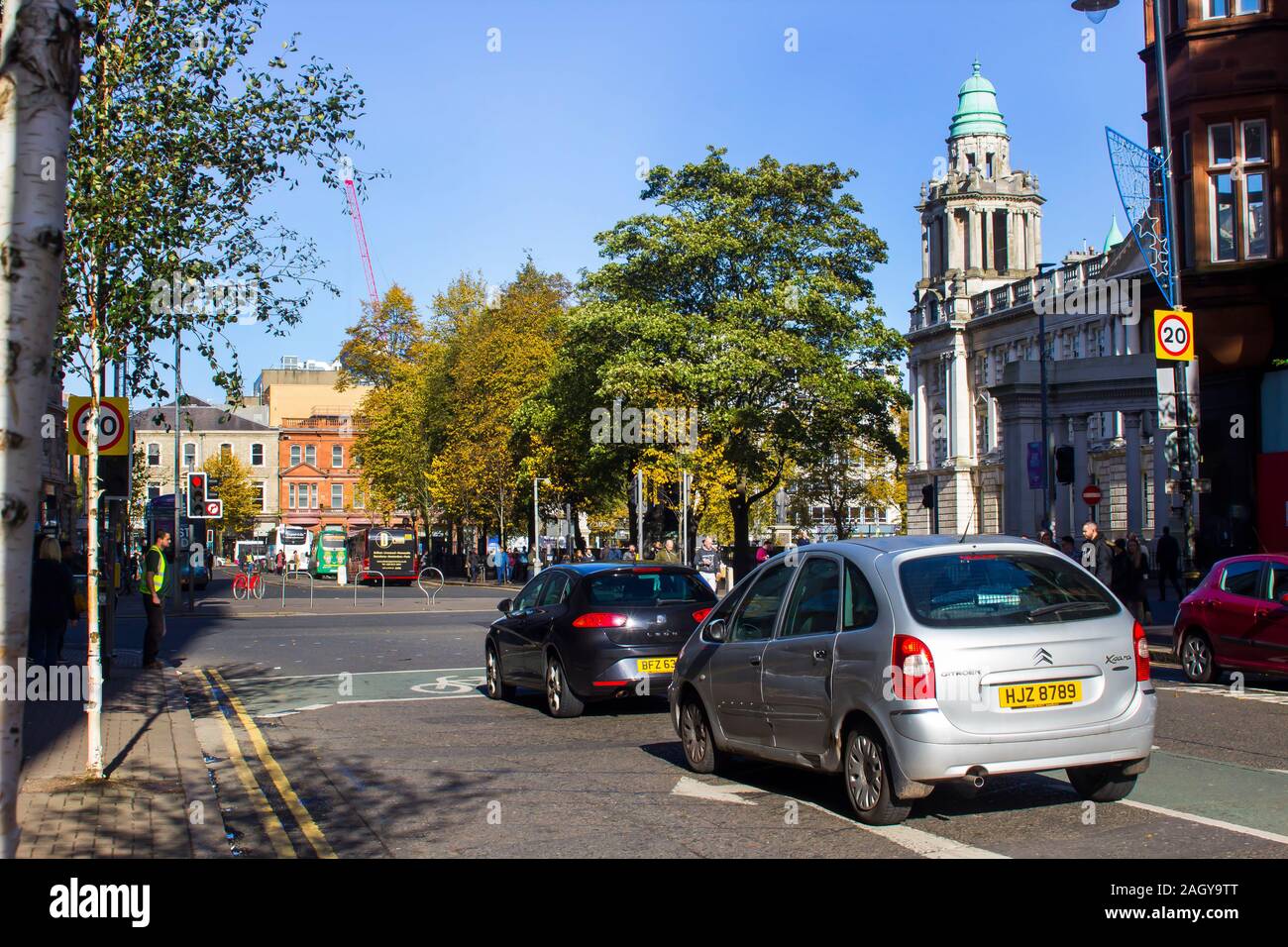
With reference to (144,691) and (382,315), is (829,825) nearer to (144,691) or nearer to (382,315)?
(144,691)

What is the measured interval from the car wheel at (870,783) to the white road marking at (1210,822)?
156 centimetres

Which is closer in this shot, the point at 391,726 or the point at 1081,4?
the point at 391,726

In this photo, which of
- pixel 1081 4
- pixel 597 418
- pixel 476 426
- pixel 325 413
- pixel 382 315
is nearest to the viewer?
pixel 1081 4

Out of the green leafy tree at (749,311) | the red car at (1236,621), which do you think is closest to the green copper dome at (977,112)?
the green leafy tree at (749,311)

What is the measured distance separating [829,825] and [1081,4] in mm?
16616

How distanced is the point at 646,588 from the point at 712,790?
430 cm

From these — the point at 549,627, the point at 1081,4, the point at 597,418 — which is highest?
the point at 1081,4

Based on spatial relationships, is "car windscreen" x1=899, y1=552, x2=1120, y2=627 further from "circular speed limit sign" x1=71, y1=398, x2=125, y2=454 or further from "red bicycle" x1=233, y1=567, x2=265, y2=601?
"red bicycle" x1=233, y1=567, x2=265, y2=601

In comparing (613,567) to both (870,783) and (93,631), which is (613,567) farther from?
(870,783)

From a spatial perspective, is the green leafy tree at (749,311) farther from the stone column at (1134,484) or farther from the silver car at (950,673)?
the stone column at (1134,484)

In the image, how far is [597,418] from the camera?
4225 centimetres

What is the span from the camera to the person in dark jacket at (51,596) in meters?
15.1

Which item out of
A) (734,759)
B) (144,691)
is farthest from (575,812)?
(144,691)

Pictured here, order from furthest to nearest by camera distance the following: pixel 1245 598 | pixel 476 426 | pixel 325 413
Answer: pixel 325 413
pixel 476 426
pixel 1245 598
